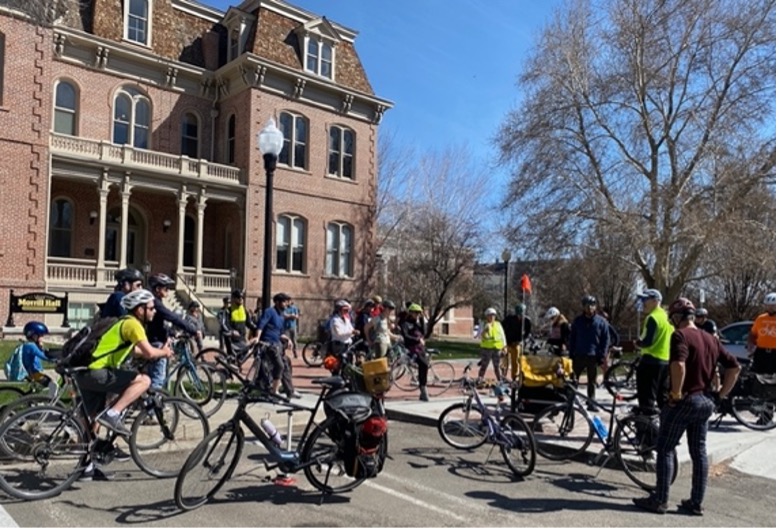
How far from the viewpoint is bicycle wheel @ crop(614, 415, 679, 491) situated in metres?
6.99

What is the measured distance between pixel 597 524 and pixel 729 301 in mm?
38541

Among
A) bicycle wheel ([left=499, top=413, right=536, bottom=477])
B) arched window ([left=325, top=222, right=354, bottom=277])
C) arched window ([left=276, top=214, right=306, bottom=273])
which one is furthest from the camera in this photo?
arched window ([left=325, top=222, right=354, bottom=277])

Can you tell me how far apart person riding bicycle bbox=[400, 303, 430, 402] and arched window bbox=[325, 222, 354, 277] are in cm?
1749

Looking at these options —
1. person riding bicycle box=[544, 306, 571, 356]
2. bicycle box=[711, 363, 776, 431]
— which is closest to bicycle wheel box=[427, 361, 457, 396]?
person riding bicycle box=[544, 306, 571, 356]

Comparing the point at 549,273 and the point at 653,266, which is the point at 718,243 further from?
the point at 549,273

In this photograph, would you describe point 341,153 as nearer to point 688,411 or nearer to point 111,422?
point 111,422

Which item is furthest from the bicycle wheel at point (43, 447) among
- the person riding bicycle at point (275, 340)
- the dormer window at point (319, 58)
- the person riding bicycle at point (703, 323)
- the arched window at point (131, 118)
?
the dormer window at point (319, 58)

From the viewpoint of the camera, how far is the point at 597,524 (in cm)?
555

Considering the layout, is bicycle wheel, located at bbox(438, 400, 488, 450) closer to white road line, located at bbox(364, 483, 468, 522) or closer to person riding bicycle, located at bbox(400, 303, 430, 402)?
white road line, located at bbox(364, 483, 468, 522)

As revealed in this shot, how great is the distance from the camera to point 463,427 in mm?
8000

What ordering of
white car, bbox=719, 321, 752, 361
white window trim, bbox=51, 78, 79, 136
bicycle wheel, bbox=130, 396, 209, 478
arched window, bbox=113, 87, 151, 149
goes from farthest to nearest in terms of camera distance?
arched window, bbox=113, 87, 151, 149 < white window trim, bbox=51, 78, 79, 136 < white car, bbox=719, 321, 752, 361 < bicycle wheel, bbox=130, 396, 209, 478

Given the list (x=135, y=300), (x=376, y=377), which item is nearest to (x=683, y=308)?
(x=376, y=377)

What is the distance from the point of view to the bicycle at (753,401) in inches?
398

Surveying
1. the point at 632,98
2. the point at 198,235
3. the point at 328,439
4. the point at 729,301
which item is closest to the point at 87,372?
the point at 328,439
